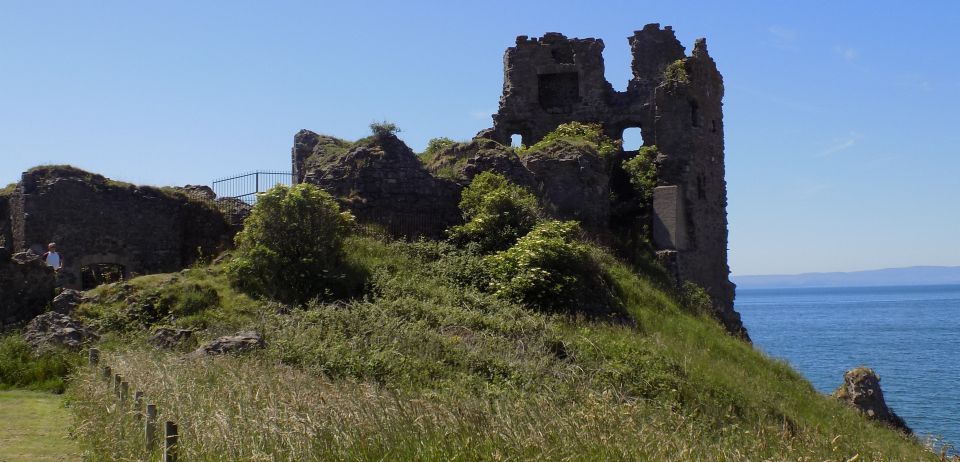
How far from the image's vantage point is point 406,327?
15.9m

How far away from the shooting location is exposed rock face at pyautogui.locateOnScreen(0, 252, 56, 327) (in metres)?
17.6

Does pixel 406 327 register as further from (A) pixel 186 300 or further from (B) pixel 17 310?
(B) pixel 17 310

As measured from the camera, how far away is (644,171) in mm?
26984

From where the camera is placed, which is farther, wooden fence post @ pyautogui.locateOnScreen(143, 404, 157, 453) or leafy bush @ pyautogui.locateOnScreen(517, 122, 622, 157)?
leafy bush @ pyautogui.locateOnScreen(517, 122, 622, 157)

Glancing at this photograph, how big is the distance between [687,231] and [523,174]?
544cm

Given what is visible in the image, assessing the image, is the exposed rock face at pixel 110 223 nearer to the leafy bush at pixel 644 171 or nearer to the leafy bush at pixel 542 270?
the leafy bush at pixel 542 270

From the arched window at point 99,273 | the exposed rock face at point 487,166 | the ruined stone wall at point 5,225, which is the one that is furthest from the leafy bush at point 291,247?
the ruined stone wall at point 5,225

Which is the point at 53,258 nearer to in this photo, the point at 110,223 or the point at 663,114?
the point at 110,223

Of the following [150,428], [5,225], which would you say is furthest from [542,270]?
[5,225]

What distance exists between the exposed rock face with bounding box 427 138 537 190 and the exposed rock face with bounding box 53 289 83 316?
9396 millimetres

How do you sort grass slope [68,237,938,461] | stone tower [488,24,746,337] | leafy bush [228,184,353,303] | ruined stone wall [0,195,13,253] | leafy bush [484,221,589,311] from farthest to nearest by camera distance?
stone tower [488,24,746,337] < ruined stone wall [0,195,13,253] < leafy bush [484,221,589,311] < leafy bush [228,184,353,303] < grass slope [68,237,938,461]

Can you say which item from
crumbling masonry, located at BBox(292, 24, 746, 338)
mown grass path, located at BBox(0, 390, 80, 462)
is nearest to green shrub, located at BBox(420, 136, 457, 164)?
crumbling masonry, located at BBox(292, 24, 746, 338)

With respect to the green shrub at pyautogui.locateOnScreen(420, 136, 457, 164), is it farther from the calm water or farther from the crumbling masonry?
the calm water

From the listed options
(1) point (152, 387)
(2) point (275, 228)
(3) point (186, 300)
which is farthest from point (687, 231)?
(1) point (152, 387)
